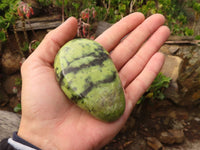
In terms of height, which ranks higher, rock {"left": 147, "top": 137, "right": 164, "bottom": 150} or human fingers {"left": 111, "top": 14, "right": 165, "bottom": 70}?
human fingers {"left": 111, "top": 14, "right": 165, "bottom": 70}

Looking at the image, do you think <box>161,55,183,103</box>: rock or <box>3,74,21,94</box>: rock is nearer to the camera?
<box>161,55,183,103</box>: rock

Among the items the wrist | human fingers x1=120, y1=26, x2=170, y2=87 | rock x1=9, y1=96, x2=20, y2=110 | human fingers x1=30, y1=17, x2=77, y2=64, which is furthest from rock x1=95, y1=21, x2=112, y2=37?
the wrist

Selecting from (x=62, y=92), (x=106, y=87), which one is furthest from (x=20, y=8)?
(x=106, y=87)

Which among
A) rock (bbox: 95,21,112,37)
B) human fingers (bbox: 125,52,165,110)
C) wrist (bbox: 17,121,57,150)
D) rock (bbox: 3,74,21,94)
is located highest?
rock (bbox: 95,21,112,37)

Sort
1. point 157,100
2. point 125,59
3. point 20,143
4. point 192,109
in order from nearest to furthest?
point 20,143 < point 125,59 < point 157,100 < point 192,109

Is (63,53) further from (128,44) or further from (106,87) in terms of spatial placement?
(128,44)

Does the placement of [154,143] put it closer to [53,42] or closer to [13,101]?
[53,42]

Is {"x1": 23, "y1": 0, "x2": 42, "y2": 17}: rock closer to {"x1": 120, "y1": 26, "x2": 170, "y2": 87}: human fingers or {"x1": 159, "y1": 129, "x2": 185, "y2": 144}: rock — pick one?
{"x1": 120, "y1": 26, "x2": 170, "y2": 87}: human fingers

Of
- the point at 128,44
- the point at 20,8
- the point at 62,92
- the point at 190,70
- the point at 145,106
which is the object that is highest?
A: the point at 20,8
